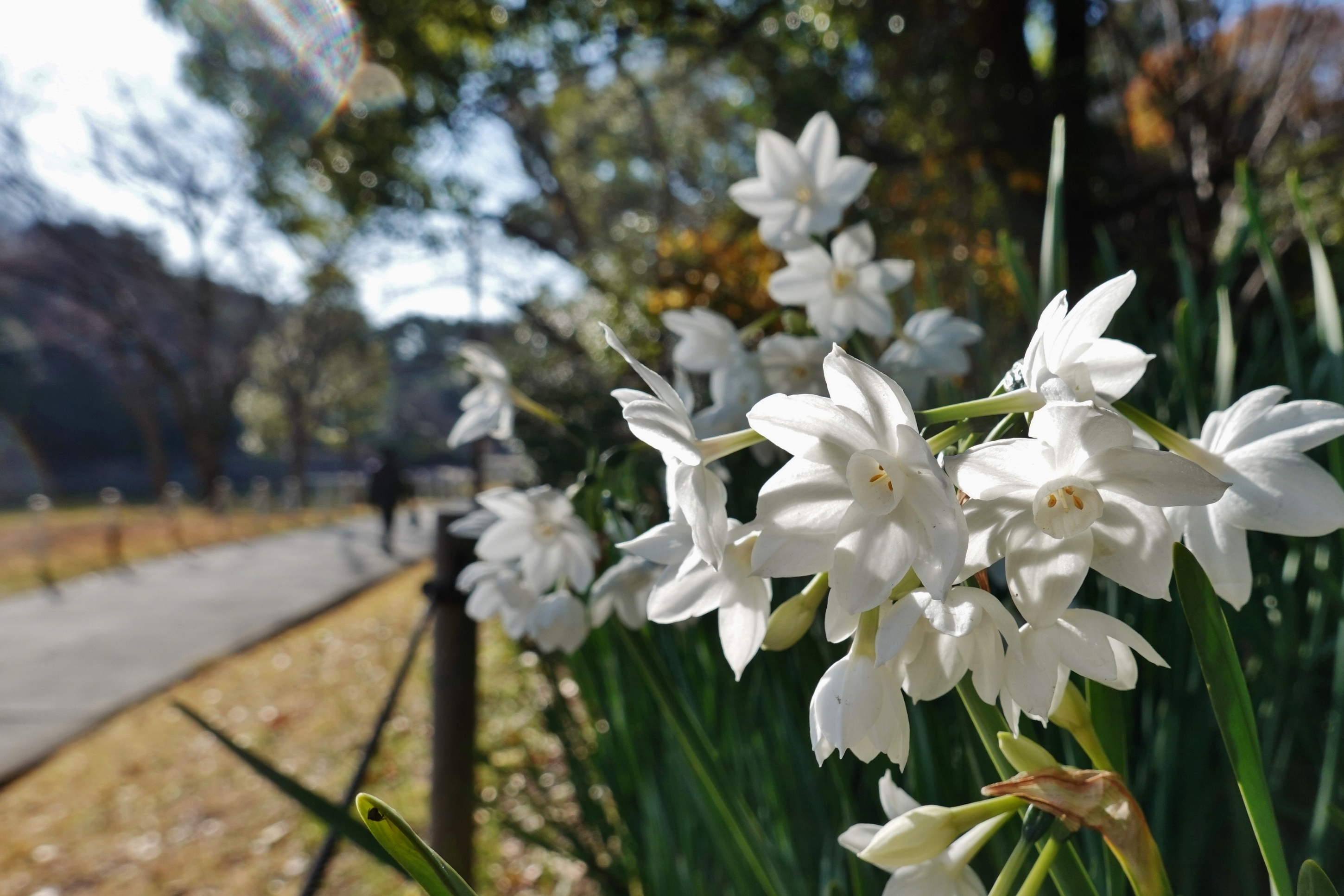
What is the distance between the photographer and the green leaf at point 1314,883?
0.38 m

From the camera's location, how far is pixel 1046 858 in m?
0.41

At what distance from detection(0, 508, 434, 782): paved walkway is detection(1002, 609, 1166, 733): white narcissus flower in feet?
10.8

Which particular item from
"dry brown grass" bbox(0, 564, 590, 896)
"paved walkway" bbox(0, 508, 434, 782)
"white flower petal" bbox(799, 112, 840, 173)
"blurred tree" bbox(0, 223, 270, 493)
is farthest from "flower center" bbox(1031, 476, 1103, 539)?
"blurred tree" bbox(0, 223, 270, 493)

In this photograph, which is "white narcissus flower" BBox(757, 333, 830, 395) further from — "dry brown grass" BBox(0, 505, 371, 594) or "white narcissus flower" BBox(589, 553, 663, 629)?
"dry brown grass" BBox(0, 505, 371, 594)

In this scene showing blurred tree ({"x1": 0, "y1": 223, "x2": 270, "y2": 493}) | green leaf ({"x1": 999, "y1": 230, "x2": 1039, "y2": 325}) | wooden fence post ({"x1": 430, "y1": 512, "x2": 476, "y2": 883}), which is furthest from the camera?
blurred tree ({"x1": 0, "y1": 223, "x2": 270, "y2": 493})

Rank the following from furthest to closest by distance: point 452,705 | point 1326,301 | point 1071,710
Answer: point 452,705, point 1326,301, point 1071,710

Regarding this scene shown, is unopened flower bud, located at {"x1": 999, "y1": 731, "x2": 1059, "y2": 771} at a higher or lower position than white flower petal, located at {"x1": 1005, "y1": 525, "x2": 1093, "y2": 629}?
lower

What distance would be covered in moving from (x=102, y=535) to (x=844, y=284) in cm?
1386

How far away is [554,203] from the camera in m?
9.75

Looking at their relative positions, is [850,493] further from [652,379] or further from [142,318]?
[142,318]

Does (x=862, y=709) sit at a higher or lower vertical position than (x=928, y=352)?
lower

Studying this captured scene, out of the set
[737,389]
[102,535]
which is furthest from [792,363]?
[102,535]

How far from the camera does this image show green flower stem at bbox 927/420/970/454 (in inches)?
16.6

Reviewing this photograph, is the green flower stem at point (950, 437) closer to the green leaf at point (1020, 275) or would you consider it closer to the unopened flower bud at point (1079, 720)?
the unopened flower bud at point (1079, 720)
